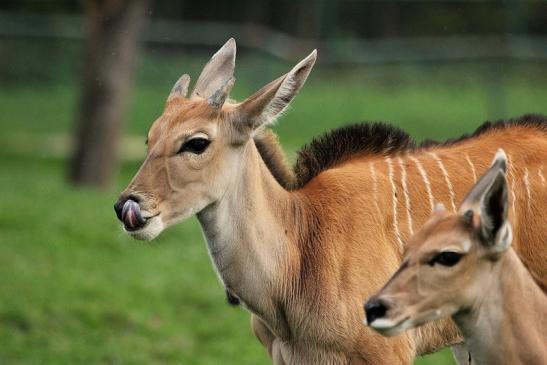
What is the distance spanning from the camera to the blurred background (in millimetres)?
10695

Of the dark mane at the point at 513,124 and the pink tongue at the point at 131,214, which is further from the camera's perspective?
the dark mane at the point at 513,124

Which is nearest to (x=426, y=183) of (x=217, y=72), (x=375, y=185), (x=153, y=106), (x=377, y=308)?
(x=375, y=185)

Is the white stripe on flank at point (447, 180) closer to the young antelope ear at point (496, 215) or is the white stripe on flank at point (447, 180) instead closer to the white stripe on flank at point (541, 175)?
the white stripe on flank at point (541, 175)

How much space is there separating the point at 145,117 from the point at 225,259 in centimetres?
1880

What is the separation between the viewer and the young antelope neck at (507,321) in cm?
539

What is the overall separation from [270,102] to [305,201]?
0.77 m

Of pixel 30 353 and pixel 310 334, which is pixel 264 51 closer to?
pixel 30 353

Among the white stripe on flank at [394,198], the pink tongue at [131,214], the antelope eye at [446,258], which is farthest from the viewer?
the white stripe on flank at [394,198]

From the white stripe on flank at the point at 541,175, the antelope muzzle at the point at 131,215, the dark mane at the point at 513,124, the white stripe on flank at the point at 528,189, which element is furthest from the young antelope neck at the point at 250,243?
the white stripe on flank at the point at 541,175

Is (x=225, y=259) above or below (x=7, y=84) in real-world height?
above

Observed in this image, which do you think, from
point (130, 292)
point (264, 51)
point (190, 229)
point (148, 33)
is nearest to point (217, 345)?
point (130, 292)

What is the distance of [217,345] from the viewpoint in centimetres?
1056

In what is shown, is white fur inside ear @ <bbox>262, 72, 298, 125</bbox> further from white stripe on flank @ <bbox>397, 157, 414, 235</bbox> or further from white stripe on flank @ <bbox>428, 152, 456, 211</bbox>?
white stripe on flank @ <bbox>428, 152, 456, 211</bbox>

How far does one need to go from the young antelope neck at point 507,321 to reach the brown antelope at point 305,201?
2.86 ft
